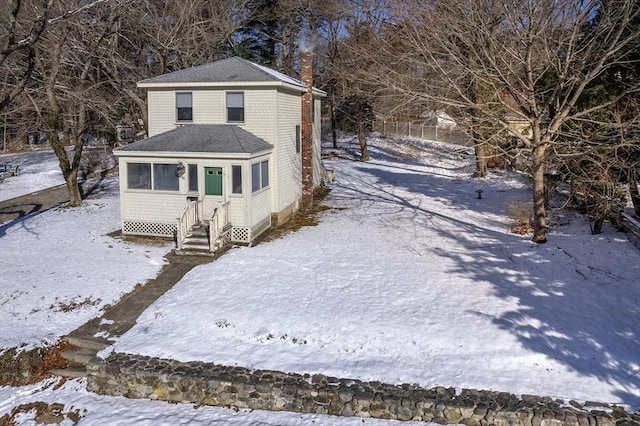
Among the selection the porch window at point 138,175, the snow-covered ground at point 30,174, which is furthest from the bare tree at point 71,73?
the snow-covered ground at point 30,174

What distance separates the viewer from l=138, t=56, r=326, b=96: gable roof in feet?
54.7

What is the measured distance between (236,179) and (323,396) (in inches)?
334

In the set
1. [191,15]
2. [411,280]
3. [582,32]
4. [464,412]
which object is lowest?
[464,412]

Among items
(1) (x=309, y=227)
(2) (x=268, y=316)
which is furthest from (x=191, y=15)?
(2) (x=268, y=316)

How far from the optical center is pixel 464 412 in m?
7.96

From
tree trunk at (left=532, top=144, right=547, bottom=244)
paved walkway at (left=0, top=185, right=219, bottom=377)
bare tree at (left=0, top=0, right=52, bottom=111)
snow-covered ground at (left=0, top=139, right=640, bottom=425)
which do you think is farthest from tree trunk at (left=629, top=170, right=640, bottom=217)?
bare tree at (left=0, top=0, right=52, bottom=111)

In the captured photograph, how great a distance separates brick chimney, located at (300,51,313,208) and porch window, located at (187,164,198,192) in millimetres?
5497

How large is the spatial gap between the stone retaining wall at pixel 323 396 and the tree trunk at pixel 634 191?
9.28m

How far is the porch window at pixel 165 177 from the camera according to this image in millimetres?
15766

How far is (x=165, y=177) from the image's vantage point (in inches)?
626

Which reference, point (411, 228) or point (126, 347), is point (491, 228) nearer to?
point (411, 228)

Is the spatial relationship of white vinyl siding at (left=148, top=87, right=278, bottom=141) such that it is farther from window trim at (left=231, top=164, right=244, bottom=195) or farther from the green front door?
the green front door

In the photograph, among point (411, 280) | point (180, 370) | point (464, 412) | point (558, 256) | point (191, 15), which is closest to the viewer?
point (464, 412)

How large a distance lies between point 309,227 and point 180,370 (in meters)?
9.27
